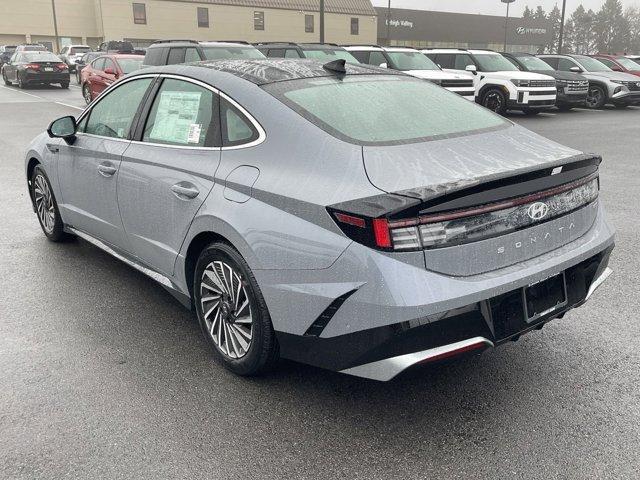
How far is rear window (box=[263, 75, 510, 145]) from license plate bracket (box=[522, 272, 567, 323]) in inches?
35.7

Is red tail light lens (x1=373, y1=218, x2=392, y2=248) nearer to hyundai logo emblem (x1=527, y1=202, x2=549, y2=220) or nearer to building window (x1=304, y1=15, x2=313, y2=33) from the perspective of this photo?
hyundai logo emblem (x1=527, y1=202, x2=549, y2=220)

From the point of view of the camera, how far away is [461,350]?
8.59ft

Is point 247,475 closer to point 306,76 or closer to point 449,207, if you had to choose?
point 449,207

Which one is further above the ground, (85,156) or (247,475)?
(85,156)

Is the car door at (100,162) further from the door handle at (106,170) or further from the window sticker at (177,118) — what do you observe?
the window sticker at (177,118)

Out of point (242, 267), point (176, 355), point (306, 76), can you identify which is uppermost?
point (306, 76)

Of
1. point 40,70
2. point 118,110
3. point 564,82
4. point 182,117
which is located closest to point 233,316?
point 182,117

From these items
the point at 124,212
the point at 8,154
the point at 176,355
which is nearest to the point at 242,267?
the point at 176,355

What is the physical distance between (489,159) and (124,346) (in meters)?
2.36

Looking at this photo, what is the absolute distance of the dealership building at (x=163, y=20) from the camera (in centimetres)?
6047

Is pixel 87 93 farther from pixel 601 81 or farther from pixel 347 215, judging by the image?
pixel 347 215

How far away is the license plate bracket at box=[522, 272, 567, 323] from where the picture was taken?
2807 millimetres

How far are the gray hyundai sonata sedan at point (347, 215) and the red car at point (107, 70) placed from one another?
14.3 metres

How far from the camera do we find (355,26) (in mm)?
72562
